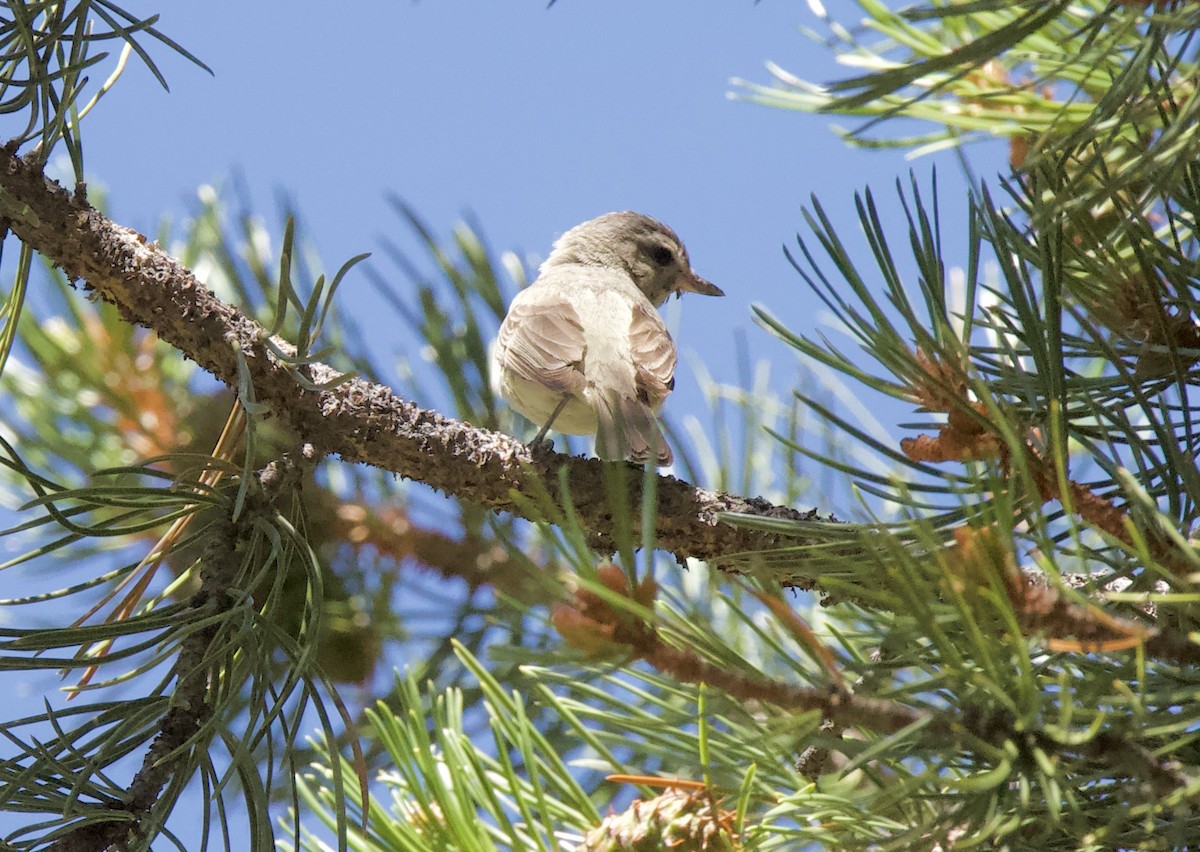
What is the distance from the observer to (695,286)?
5.43 metres

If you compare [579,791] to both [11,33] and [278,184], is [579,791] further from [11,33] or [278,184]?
[278,184]

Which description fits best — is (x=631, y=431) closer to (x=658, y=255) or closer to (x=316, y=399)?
(x=316, y=399)

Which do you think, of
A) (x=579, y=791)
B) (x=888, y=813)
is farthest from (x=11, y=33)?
(x=888, y=813)

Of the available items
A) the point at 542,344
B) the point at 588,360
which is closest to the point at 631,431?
the point at 542,344

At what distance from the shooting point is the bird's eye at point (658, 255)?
544cm

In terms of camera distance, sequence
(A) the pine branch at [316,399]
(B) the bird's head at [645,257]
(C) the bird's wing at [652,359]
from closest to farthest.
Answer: (A) the pine branch at [316,399] < (C) the bird's wing at [652,359] < (B) the bird's head at [645,257]

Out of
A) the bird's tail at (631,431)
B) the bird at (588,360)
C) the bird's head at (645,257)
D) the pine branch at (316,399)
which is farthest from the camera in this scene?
the bird's head at (645,257)

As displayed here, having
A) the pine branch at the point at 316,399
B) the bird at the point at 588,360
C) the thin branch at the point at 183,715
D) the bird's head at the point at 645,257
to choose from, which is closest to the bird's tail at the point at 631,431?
the bird at the point at 588,360

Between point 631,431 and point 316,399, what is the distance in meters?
1.24

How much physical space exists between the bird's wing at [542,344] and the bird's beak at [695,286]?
5.30ft

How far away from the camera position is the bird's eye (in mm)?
5441

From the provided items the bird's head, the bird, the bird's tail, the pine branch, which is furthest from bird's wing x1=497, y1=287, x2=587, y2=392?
the bird's head

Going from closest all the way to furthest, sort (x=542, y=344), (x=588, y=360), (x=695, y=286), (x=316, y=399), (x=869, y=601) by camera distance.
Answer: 1. (x=869, y=601)
2. (x=316, y=399)
3. (x=542, y=344)
4. (x=588, y=360)
5. (x=695, y=286)

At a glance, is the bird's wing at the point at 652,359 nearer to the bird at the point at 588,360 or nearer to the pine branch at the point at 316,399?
the bird at the point at 588,360
